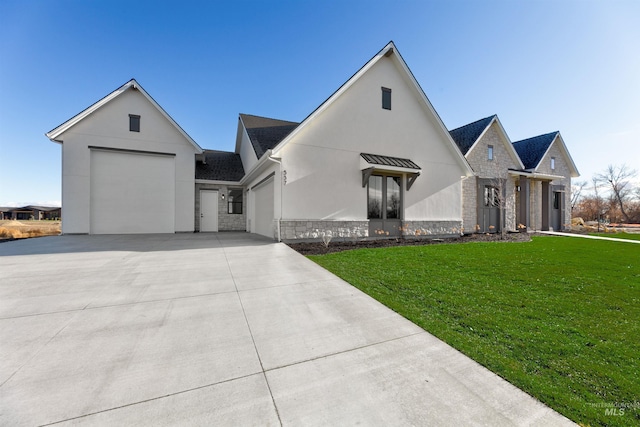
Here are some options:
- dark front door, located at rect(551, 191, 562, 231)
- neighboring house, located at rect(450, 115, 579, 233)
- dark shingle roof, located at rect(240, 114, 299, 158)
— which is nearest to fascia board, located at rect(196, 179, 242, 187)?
dark shingle roof, located at rect(240, 114, 299, 158)

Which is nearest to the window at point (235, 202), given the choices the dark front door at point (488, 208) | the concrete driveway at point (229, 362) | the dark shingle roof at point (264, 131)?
the dark shingle roof at point (264, 131)

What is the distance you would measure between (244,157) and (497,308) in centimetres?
1485

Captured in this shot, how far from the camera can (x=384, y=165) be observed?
30.6 ft

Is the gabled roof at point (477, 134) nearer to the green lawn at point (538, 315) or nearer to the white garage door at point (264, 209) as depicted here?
the green lawn at point (538, 315)

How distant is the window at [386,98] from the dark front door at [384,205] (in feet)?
10.0

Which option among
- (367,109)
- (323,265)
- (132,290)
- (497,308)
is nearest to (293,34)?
(367,109)

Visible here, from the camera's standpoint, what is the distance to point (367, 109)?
992 cm

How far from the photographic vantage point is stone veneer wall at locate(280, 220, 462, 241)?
8.83 metres

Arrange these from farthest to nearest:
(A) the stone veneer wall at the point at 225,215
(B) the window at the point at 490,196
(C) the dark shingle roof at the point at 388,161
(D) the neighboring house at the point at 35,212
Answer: (D) the neighboring house at the point at 35,212
(B) the window at the point at 490,196
(A) the stone veneer wall at the point at 225,215
(C) the dark shingle roof at the point at 388,161

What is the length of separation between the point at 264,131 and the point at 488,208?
1450 centimetres

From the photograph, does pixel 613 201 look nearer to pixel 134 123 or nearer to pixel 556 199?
pixel 556 199

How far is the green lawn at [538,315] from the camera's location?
178cm

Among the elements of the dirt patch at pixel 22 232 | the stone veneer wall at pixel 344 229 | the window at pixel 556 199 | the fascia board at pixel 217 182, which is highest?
the fascia board at pixel 217 182

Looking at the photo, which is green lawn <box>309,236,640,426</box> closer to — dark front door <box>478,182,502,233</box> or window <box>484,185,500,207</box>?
dark front door <box>478,182,502,233</box>
